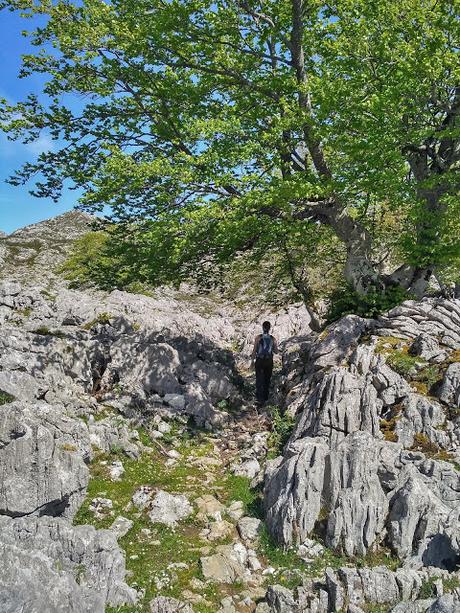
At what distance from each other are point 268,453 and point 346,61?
1441cm

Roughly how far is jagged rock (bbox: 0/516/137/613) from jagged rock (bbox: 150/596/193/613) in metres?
0.39

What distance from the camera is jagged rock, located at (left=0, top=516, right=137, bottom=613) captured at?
7.45 metres

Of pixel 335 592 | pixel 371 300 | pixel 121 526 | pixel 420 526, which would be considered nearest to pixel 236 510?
pixel 121 526

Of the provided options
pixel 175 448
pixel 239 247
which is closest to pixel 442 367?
pixel 175 448

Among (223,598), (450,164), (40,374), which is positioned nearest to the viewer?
(223,598)

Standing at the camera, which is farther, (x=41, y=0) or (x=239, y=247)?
(x=239, y=247)

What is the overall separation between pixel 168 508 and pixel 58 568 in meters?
3.64

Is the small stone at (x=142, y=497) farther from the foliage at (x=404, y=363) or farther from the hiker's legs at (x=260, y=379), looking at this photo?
the hiker's legs at (x=260, y=379)

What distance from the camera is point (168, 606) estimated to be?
866 cm

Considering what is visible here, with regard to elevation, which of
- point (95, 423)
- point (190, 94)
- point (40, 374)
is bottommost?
point (95, 423)

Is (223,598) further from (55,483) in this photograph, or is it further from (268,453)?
(268,453)

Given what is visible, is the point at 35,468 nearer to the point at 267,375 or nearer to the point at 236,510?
the point at 236,510

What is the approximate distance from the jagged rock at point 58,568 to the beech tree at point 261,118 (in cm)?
986

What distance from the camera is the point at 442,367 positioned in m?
15.0
